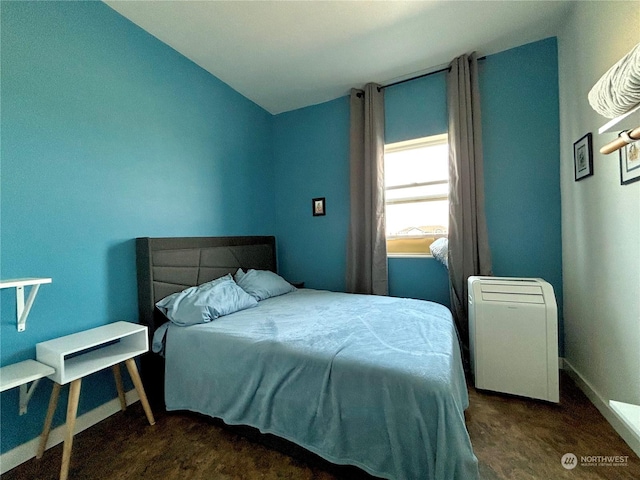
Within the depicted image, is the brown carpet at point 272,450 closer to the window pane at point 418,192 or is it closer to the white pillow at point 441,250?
the white pillow at point 441,250

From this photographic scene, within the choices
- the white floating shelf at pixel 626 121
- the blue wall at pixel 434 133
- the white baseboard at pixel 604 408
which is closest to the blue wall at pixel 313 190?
the blue wall at pixel 434 133

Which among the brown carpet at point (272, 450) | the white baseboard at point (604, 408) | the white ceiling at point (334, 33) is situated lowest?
the brown carpet at point (272, 450)

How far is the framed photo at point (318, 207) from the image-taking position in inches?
126

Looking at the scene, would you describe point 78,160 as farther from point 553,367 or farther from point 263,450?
point 553,367

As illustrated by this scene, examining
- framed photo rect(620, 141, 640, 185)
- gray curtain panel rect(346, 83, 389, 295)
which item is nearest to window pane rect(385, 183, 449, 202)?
gray curtain panel rect(346, 83, 389, 295)

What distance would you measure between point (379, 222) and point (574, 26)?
82.4 inches

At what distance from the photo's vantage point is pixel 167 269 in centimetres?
204

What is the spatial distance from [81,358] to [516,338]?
2.84 metres

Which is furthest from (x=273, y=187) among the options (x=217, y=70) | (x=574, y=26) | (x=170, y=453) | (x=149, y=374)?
(x=574, y=26)

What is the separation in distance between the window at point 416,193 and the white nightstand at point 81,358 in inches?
96.9

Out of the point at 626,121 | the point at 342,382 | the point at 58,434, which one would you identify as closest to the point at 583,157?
the point at 626,121

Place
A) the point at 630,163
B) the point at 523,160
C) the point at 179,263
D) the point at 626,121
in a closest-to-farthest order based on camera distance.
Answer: the point at 626,121
the point at 630,163
the point at 179,263
the point at 523,160

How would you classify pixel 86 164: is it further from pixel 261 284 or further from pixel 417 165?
pixel 417 165

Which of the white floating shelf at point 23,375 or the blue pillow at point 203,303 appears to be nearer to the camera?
the white floating shelf at point 23,375
